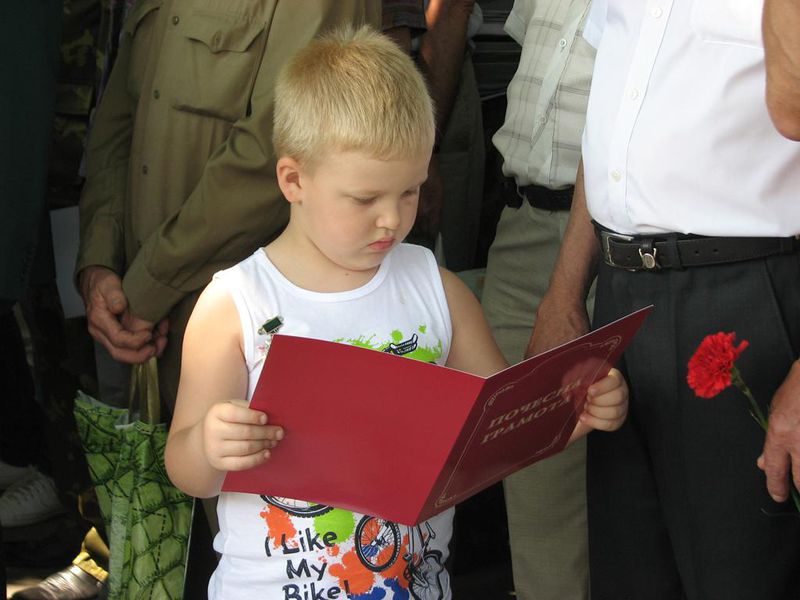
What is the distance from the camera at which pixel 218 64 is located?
2598 mm

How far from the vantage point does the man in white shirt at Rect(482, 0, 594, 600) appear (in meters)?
2.73

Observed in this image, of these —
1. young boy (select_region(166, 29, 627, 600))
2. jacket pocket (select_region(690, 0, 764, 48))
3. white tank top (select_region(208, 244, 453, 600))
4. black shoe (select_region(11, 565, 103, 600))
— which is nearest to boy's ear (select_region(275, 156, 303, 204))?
young boy (select_region(166, 29, 627, 600))

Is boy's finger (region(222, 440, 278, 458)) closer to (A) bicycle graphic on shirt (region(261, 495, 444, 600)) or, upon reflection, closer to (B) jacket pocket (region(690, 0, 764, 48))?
(A) bicycle graphic on shirt (region(261, 495, 444, 600))

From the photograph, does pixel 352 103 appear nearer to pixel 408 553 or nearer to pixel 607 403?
pixel 607 403

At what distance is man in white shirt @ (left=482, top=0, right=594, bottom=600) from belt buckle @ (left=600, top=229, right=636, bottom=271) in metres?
0.67

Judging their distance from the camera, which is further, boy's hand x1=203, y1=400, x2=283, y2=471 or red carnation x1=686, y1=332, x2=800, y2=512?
boy's hand x1=203, y1=400, x2=283, y2=471

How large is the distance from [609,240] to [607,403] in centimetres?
34

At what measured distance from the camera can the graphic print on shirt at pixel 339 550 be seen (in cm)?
184

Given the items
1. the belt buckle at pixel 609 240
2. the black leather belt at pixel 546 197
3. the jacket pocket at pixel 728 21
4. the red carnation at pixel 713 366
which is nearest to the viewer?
the red carnation at pixel 713 366

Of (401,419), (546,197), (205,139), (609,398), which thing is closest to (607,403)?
(609,398)

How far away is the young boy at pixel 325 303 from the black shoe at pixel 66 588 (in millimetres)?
1677

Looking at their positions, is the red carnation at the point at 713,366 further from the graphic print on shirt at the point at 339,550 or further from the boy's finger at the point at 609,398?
the graphic print on shirt at the point at 339,550

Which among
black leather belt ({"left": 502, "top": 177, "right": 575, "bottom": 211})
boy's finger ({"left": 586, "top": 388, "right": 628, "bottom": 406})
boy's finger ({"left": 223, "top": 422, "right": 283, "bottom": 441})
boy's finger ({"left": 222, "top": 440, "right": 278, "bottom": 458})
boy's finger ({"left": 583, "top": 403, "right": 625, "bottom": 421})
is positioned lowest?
black leather belt ({"left": 502, "top": 177, "right": 575, "bottom": 211})

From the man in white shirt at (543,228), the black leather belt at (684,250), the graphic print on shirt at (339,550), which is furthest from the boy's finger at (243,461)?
the man in white shirt at (543,228)
